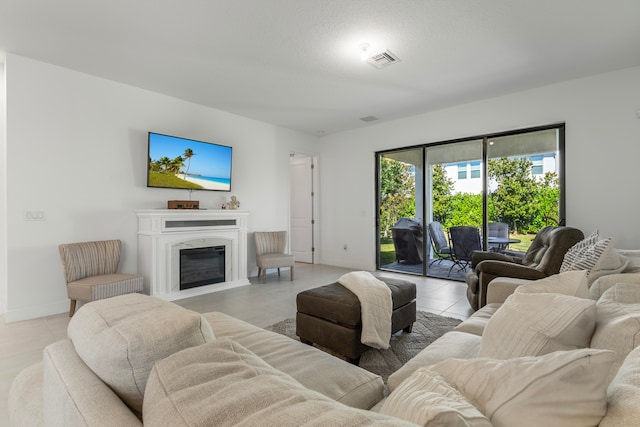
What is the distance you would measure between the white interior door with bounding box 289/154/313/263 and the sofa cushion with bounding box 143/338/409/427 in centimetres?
611

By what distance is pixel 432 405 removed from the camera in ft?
2.06

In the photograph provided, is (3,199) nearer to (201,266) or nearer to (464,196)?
(201,266)

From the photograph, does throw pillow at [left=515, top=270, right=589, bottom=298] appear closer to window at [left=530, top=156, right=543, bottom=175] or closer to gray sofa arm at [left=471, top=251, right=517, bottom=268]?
gray sofa arm at [left=471, top=251, right=517, bottom=268]

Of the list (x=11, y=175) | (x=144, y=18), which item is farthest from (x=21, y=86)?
(x=144, y=18)

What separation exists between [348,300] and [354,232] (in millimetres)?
3917

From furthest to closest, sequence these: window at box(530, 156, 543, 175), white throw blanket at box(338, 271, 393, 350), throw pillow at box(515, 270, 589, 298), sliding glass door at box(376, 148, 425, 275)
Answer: sliding glass door at box(376, 148, 425, 275), window at box(530, 156, 543, 175), white throw blanket at box(338, 271, 393, 350), throw pillow at box(515, 270, 589, 298)

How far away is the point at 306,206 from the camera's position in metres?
6.94

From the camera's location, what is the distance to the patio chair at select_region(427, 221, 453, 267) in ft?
17.2

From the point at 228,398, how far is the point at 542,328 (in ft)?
3.27

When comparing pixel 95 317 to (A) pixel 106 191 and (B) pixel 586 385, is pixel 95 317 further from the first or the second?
(A) pixel 106 191

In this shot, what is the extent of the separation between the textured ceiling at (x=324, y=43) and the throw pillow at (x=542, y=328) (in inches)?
94.2

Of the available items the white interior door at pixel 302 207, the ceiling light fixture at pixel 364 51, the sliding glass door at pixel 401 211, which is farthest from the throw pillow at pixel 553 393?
the white interior door at pixel 302 207

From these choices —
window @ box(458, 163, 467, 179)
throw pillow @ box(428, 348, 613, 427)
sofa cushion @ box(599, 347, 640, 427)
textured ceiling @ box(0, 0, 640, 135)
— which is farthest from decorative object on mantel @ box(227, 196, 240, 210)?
sofa cushion @ box(599, 347, 640, 427)

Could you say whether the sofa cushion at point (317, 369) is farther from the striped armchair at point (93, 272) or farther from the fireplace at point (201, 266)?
the fireplace at point (201, 266)
